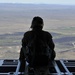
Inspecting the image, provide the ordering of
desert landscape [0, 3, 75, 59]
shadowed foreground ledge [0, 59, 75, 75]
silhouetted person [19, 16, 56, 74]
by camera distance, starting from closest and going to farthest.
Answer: silhouetted person [19, 16, 56, 74] < shadowed foreground ledge [0, 59, 75, 75] < desert landscape [0, 3, 75, 59]

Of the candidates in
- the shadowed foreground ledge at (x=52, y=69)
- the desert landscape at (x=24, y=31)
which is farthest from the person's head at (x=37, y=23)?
the desert landscape at (x=24, y=31)

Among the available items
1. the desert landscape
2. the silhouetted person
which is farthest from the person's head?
the desert landscape

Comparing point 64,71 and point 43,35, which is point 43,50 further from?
point 64,71

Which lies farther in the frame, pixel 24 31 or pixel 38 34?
pixel 24 31

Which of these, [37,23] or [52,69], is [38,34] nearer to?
[37,23]

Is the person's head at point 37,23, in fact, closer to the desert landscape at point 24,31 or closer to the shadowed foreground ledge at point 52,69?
the shadowed foreground ledge at point 52,69

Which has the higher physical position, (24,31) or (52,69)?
(52,69)

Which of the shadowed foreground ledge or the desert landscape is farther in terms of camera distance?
the desert landscape

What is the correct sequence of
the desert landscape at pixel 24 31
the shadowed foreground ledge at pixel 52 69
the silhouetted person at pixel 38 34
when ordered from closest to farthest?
1. the silhouetted person at pixel 38 34
2. the shadowed foreground ledge at pixel 52 69
3. the desert landscape at pixel 24 31

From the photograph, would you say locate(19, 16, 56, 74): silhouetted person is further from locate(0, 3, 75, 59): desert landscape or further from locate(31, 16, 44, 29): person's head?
locate(0, 3, 75, 59): desert landscape

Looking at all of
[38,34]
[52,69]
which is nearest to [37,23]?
[38,34]

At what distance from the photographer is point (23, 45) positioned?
4219mm

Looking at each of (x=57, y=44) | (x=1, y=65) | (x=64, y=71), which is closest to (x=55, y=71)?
A: (x=64, y=71)

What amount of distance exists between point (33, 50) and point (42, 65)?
23cm
